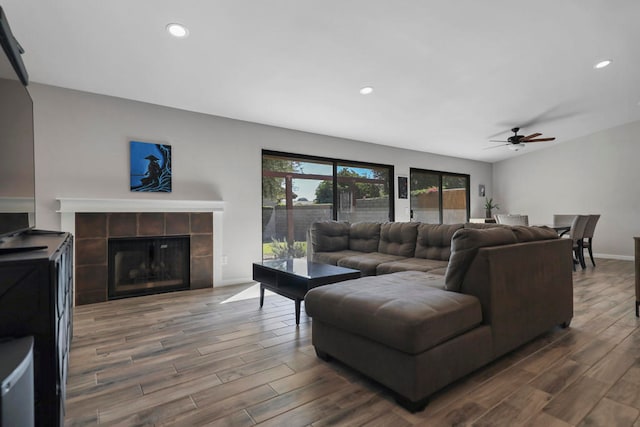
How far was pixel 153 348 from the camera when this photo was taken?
7.81 feet

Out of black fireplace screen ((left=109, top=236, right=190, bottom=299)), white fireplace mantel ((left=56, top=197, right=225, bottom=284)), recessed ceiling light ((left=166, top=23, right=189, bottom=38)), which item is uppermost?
recessed ceiling light ((left=166, top=23, right=189, bottom=38))

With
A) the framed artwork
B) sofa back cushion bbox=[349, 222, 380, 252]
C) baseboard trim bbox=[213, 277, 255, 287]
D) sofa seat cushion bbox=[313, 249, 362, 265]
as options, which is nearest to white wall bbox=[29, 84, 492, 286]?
baseboard trim bbox=[213, 277, 255, 287]

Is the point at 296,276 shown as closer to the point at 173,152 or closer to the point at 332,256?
the point at 332,256

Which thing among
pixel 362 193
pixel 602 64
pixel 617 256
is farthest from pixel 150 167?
pixel 617 256

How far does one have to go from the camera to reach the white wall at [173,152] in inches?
A: 137

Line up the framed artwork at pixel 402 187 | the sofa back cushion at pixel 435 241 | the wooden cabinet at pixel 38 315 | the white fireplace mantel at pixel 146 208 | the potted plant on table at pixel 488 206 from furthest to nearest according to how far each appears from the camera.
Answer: the potted plant on table at pixel 488 206, the framed artwork at pixel 402 187, the sofa back cushion at pixel 435 241, the white fireplace mantel at pixel 146 208, the wooden cabinet at pixel 38 315

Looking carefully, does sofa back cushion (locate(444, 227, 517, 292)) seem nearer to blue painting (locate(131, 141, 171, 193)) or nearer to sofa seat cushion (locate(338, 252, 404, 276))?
sofa seat cushion (locate(338, 252, 404, 276))

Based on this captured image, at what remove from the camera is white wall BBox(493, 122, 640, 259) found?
6.39 meters

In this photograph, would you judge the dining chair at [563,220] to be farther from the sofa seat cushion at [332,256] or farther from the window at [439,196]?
the sofa seat cushion at [332,256]

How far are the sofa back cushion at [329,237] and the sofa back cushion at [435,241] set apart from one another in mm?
1117

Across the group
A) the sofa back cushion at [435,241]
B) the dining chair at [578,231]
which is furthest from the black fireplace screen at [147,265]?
the dining chair at [578,231]

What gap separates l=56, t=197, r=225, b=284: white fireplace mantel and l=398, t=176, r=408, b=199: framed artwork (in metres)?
3.81

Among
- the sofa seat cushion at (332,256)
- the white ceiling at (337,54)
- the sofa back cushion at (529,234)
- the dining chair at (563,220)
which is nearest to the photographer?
the sofa back cushion at (529,234)

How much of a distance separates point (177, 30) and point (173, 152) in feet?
5.87
